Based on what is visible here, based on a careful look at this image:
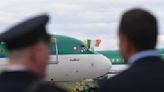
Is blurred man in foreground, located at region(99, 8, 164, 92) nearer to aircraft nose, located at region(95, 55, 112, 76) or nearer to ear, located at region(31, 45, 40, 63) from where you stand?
ear, located at region(31, 45, 40, 63)

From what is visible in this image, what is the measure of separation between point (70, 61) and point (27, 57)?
27.1m

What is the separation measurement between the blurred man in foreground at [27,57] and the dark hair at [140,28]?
2.32 ft

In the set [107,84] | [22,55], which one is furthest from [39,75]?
[107,84]

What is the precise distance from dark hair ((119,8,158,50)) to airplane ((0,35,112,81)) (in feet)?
83.0

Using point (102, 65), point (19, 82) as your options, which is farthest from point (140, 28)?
point (102, 65)

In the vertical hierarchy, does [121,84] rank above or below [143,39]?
below

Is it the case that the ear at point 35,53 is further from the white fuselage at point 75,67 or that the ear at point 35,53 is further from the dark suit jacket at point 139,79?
the white fuselage at point 75,67

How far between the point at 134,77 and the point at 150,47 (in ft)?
0.92

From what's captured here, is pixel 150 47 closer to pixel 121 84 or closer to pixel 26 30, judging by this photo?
pixel 121 84

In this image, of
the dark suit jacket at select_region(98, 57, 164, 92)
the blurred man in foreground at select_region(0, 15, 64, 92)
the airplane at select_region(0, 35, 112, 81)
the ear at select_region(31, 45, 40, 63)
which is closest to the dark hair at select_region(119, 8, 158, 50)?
the dark suit jacket at select_region(98, 57, 164, 92)

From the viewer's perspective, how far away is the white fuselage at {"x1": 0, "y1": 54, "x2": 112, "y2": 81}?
30.0 metres

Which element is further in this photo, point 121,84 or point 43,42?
point 121,84

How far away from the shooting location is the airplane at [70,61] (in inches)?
1177

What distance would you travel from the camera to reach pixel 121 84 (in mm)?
3773
